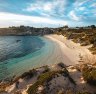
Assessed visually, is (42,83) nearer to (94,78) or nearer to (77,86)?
(77,86)

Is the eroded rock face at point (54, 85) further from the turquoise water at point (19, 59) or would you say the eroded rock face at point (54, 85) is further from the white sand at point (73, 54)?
the white sand at point (73, 54)

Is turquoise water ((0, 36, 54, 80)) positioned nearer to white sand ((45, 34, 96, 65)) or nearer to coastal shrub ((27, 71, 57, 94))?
white sand ((45, 34, 96, 65))

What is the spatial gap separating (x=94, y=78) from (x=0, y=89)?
11.2 m

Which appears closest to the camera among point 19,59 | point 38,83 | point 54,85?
point 54,85

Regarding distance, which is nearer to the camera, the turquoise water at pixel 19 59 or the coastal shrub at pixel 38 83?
the coastal shrub at pixel 38 83

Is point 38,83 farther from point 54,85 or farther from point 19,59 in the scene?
point 19,59

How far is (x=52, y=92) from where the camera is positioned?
18.8 m

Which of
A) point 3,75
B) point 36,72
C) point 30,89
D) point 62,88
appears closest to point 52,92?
point 62,88

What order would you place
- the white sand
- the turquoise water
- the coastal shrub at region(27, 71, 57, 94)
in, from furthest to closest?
the white sand, the turquoise water, the coastal shrub at region(27, 71, 57, 94)

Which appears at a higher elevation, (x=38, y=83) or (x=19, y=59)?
(x=38, y=83)

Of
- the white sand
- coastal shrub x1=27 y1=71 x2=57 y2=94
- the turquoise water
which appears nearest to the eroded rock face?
coastal shrub x1=27 y1=71 x2=57 y2=94

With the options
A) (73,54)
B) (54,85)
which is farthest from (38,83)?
(73,54)

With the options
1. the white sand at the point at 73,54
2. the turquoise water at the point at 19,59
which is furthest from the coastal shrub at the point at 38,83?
the white sand at the point at 73,54

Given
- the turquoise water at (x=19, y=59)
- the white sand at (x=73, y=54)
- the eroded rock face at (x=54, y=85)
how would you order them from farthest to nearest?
the white sand at (x=73, y=54) < the turquoise water at (x=19, y=59) < the eroded rock face at (x=54, y=85)
